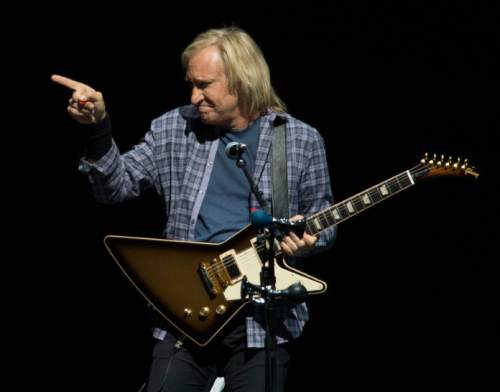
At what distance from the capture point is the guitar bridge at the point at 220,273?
8.73 feet

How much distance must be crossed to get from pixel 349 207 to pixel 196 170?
59 cm

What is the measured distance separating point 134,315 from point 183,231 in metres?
1.00

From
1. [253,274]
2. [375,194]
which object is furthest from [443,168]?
[253,274]

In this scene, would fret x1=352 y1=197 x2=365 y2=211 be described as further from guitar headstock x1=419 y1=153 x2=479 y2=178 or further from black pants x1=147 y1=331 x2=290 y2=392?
black pants x1=147 y1=331 x2=290 y2=392

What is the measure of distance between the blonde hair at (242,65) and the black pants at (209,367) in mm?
896

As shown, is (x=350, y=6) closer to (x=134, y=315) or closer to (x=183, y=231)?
(x=183, y=231)

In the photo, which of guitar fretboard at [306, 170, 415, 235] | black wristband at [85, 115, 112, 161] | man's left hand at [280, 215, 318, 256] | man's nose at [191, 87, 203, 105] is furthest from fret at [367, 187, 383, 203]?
black wristband at [85, 115, 112, 161]

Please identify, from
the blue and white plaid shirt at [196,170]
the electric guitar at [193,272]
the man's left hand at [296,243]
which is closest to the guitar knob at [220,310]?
the electric guitar at [193,272]

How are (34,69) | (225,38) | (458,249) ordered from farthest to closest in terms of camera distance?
1. (458,249)
2. (34,69)
3. (225,38)

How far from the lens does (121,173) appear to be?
2.59 metres

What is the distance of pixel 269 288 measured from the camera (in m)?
2.29

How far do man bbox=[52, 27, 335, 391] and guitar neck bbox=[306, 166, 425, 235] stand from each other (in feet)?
0.19

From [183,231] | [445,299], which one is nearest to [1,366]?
[183,231]

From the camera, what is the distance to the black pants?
2574 mm
